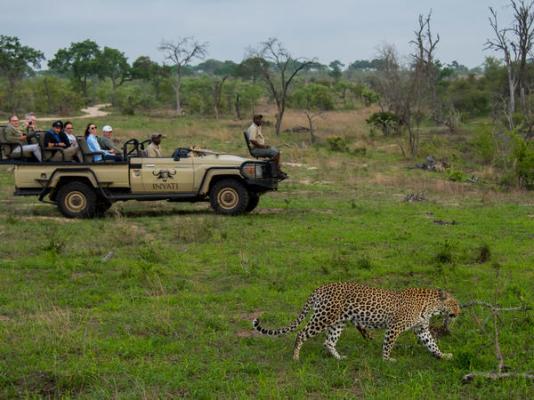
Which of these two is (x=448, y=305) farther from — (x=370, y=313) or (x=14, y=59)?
(x=14, y=59)

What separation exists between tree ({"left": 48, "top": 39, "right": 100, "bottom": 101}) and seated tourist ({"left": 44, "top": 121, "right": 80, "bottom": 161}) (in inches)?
2022

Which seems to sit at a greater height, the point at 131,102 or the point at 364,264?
the point at 131,102

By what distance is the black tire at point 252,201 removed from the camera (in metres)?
15.6

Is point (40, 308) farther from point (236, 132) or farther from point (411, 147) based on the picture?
point (236, 132)

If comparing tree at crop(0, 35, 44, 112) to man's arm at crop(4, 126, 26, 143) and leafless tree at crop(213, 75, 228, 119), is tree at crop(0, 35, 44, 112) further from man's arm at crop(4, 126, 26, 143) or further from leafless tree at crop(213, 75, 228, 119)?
man's arm at crop(4, 126, 26, 143)

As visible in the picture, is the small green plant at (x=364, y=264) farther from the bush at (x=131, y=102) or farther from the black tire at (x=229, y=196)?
the bush at (x=131, y=102)

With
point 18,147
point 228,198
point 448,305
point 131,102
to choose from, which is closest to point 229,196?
point 228,198

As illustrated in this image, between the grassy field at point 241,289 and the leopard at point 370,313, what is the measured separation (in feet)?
0.60

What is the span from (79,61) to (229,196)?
2117 inches

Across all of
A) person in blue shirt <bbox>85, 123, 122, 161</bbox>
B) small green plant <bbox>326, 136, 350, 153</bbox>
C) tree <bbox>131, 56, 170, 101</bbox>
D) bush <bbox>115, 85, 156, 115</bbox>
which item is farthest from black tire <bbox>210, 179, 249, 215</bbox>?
tree <bbox>131, 56, 170, 101</bbox>

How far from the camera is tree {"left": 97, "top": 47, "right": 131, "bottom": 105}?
6588 cm

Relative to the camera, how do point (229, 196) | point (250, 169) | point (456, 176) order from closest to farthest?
1. point (250, 169)
2. point (229, 196)
3. point (456, 176)

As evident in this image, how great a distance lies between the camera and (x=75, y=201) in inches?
587

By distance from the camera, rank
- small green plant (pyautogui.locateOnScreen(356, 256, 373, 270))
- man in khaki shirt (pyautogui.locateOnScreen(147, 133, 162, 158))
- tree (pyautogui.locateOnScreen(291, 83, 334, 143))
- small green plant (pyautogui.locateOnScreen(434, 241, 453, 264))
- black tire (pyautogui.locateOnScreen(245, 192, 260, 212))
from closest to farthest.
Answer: small green plant (pyautogui.locateOnScreen(356, 256, 373, 270)) → small green plant (pyautogui.locateOnScreen(434, 241, 453, 264)) → man in khaki shirt (pyautogui.locateOnScreen(147, 133, 162, 158)) → black tire (pyautogui.locateOnScreen(245, 192, 260, 212)) → tree (pyautogui.locateOnScreen(291, 83, 334, 143))
